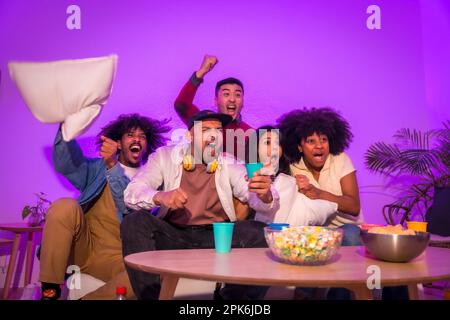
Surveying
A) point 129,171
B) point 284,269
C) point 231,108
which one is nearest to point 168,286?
point 284,269

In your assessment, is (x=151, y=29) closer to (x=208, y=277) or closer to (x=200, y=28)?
(x=200, y=28)

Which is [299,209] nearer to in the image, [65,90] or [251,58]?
[65,90]

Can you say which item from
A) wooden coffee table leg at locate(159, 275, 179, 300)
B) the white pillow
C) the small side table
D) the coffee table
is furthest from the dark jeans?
the small side table

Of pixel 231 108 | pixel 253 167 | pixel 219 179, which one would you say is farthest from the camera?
pixel 231 108

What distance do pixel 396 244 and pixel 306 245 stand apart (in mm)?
353

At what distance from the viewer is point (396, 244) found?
1559 mm

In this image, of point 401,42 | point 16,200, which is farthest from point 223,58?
point 16,200

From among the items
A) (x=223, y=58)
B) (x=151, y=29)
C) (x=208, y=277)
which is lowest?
(x=208, y=277)

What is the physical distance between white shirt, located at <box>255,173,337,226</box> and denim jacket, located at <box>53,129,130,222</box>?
0.87m

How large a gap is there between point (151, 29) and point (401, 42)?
2234mm

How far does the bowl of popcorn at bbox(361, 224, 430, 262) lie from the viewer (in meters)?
1.55

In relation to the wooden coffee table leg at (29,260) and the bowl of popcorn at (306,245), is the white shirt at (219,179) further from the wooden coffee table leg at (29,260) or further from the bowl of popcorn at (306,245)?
the wooden coffee table leg at (29,260)
